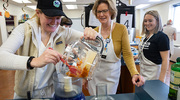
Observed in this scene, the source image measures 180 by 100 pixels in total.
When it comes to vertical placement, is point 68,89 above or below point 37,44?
below

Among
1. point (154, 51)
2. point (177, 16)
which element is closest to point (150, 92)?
point (154, 51)

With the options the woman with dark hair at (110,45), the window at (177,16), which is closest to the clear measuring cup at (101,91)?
the woman with dark hair at (110,45)

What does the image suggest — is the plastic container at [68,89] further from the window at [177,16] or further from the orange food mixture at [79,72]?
the window at [177,16]

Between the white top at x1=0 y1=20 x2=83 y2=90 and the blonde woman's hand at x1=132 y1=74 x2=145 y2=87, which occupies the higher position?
the white top at x1=0 y1=20 x2=83 y2=90

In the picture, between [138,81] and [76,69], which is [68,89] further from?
[138,81]

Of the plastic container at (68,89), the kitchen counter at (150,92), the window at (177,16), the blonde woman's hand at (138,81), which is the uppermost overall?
the window at (177,16)

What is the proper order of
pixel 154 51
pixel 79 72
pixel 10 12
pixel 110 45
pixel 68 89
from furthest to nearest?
pixel 10 12
pixel 154 51
pixel 110 45
pixel 79 72
pixel 68 89

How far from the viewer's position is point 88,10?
198 centimetres

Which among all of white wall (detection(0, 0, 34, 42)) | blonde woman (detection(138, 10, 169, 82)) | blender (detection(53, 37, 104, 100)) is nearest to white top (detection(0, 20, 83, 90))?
blender (detection(53, 37, 104, 100))

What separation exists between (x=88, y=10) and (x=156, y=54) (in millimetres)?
1195

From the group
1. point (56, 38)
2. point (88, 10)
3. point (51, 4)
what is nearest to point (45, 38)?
point (56, 38)

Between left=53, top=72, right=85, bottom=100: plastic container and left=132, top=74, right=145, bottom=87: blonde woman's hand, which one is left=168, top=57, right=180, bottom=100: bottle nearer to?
left=132, top=74, right=145, bottom=87: blonde woman's hand

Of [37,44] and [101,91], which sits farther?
[37,44]

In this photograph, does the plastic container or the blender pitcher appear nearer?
the plastic container
